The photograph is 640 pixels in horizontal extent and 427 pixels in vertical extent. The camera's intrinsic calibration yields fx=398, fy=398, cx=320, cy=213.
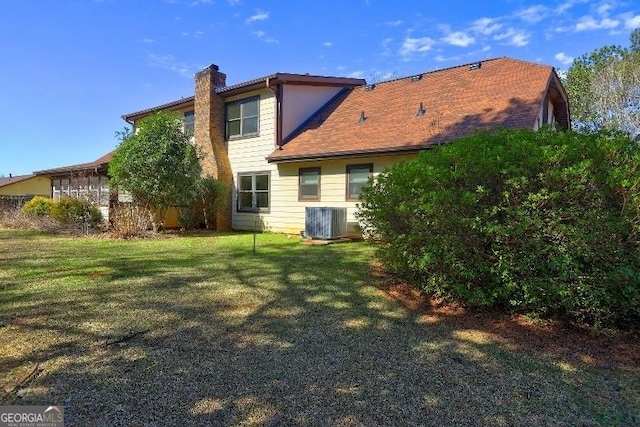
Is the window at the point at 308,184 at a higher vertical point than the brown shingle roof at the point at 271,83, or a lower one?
lower

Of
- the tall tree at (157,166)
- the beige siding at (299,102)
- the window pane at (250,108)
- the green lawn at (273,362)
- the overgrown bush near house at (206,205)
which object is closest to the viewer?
the green lawn at (273,362)

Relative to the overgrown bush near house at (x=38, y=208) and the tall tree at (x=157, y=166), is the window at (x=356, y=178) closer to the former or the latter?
→ the tall tree at (x=157, y=166)

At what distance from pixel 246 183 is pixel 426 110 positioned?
711 cm

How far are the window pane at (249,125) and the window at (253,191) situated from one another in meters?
1.61

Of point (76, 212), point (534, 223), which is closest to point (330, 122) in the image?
point (76, 212)

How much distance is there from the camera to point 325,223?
37.9 feet

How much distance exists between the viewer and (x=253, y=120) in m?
14.9

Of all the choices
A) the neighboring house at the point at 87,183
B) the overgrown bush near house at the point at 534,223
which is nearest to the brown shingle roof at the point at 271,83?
the neighboring house at the point at 87,183

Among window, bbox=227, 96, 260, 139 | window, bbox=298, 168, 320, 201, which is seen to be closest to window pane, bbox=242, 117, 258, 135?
window, bbox=227, 96, 260, 139

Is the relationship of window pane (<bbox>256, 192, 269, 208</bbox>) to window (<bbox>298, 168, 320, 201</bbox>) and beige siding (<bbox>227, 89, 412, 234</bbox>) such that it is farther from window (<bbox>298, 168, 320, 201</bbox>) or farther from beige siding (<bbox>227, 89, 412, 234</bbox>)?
window (<bbox>298, 168, 320, 201</bbox>)

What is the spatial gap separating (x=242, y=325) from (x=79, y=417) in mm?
A: 2000

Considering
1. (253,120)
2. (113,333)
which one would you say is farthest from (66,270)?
(253,120)

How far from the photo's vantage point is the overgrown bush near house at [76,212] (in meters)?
14.4

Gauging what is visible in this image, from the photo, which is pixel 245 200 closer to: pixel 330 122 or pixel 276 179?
pixel 276 179
